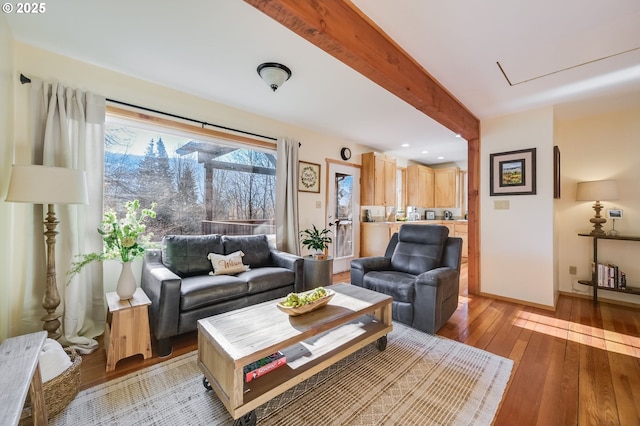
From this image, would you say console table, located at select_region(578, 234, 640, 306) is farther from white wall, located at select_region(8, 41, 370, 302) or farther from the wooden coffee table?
white wall, located at select_region(8, 41, 370, 302)

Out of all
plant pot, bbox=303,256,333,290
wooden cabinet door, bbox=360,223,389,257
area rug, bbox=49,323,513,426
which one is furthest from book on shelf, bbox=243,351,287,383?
wooden cabinet door, bbox=360,223,389,257

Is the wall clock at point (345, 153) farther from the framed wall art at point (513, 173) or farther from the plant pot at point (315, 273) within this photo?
the framed wall art at point (513, 173)

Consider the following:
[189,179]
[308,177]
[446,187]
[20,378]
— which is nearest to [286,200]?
[308,177]

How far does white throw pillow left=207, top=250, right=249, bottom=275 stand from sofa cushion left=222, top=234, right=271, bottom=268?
161 mm

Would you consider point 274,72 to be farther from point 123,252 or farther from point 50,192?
point 123,252

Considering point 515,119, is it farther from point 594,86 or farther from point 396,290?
point 396,290

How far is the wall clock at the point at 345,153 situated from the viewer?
4654 mm

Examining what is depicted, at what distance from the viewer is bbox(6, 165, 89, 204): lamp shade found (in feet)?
5.30

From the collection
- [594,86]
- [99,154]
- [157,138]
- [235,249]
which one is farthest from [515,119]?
[99,154]

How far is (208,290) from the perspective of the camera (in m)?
2.23

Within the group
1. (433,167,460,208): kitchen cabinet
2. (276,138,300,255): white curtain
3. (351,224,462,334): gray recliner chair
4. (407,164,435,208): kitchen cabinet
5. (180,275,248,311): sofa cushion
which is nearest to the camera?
(180,275,248,311): sofa cushion

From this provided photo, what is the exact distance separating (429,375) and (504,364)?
2.06 ft

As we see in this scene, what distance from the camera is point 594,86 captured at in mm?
2602

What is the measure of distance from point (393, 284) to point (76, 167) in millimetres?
3030
